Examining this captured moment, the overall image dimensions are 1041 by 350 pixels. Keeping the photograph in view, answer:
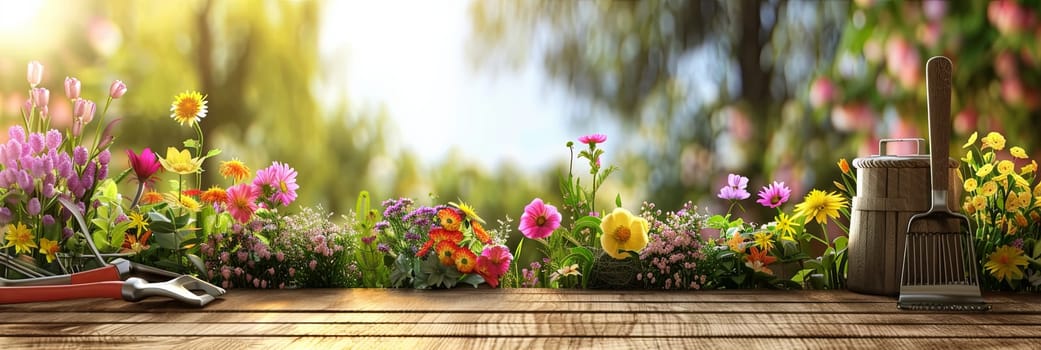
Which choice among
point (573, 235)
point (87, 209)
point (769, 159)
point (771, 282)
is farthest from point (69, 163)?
point (769, 159)

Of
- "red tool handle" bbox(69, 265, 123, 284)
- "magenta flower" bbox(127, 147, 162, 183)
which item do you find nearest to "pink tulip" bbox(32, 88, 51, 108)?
"magenta flower" bbox(127, 147, 162, 183)

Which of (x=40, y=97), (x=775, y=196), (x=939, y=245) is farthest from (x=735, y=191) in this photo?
(x=40, y=97)

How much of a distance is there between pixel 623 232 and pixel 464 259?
0.27m

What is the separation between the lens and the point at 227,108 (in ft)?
10.0

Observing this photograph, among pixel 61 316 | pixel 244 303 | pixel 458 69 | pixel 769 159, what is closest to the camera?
pixel 61 316

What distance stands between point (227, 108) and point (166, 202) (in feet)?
4.94

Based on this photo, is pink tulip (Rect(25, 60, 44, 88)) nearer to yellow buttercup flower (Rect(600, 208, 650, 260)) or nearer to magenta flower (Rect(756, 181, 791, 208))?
yellow buttercup flower (Rect(600, 208, 650, 260))

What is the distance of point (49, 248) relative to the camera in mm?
1419

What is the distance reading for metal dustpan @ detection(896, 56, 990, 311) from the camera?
124 cm

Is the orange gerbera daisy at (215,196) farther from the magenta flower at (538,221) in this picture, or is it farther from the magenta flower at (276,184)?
the magenta flower at (538,221)

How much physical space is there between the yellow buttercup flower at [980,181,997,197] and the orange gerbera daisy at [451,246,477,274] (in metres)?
0.85

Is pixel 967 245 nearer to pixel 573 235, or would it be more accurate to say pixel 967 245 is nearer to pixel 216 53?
pixel 573 235

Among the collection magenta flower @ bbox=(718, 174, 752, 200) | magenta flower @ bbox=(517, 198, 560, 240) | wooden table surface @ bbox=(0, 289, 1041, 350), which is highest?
magenta flower @ bbox=(718, 174, 752, 200)

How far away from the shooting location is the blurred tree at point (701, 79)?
2557mm
